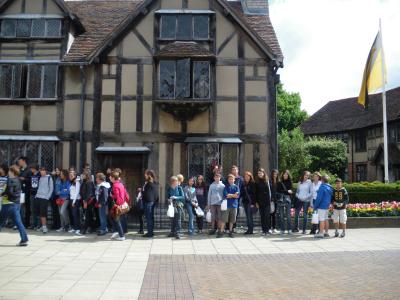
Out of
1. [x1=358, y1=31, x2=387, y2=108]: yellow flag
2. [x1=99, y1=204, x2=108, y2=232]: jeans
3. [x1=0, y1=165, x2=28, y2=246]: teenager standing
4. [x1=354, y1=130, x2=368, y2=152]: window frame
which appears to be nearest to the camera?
[x1=0, y1=165, x2=28, y2=246]: teenager standing

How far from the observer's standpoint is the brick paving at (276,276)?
6418 millimetres

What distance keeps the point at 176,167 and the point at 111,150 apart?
2.64m

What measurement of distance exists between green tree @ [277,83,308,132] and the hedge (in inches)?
1060

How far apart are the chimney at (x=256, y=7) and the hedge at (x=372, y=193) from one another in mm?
9465

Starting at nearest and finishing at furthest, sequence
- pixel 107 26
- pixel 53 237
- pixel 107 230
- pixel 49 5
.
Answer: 1. pixel 53 237
2. pixel 107 230
3. pixel 49 5
4. pixel 107 26

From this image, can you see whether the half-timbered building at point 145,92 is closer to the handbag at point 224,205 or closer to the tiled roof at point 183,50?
the tiled roof at point 183,50

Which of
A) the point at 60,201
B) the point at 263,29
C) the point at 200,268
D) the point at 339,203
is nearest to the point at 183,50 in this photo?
the point at 263,29

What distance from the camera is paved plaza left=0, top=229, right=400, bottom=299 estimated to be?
6.46m

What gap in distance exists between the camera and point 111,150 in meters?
16.9

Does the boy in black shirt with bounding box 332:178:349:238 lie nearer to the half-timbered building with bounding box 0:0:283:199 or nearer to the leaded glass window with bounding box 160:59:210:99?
the half-timbered building with bounding box 0:0:283:199

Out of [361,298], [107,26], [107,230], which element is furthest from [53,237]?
[107,26]

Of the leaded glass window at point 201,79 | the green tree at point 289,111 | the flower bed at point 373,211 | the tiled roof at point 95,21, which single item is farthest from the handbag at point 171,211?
the green tree at point 289,111

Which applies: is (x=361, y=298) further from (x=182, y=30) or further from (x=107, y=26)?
(x=107, y=26)

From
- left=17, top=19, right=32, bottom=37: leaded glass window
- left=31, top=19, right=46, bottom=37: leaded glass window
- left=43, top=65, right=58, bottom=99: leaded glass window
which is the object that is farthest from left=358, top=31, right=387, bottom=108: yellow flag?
left=17, top=19, right=32, bottom=37: leaded glass window
